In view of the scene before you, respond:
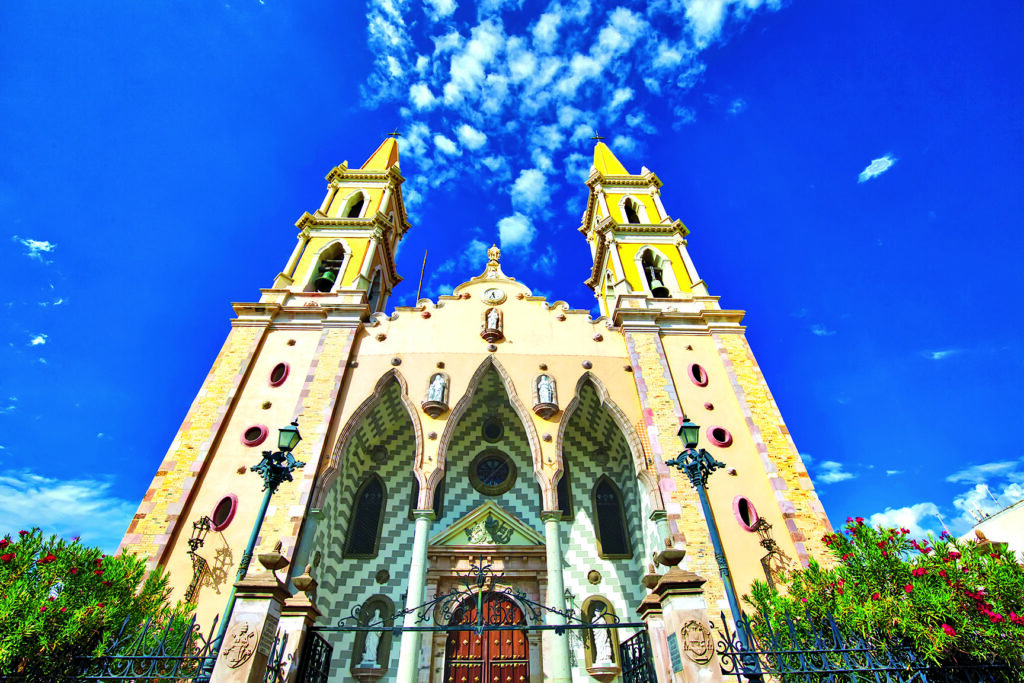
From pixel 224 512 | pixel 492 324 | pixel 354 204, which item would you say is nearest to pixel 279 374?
pixel 224 512

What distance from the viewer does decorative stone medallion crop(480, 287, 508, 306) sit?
17.3 m

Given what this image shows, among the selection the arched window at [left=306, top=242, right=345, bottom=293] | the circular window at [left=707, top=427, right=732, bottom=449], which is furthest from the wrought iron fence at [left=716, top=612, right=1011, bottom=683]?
the arched window at [left=306, top=242, right=345, bottom=293]

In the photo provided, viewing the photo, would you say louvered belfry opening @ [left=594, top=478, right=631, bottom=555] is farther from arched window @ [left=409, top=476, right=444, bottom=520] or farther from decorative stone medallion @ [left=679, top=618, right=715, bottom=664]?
decorative stone medallion @ [left=679, top=618, right=715, bottom=664]

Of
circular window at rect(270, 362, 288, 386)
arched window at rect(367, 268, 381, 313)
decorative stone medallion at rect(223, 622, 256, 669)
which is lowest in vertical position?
decorative stone medallion at rect(223, 622, 256, 669)

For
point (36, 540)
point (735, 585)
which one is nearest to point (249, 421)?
point (36, 540)

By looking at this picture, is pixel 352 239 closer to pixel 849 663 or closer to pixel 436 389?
pixel 436 389

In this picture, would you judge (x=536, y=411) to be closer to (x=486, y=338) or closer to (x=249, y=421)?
(x=486, y=338)

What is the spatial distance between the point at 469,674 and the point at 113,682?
821 centimetres

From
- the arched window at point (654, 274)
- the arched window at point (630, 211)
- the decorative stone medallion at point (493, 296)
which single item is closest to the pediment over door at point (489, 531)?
the decorative stone medallion at point (493, 296)

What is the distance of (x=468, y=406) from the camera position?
14.5 metres

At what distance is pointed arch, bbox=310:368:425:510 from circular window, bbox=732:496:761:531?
26.4 ft

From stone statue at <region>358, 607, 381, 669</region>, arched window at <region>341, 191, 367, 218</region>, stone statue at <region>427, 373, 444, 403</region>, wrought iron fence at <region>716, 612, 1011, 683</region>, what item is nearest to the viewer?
wrought iron fence at <region>716, 612, 1011, 683</region>

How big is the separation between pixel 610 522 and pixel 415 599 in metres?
6.49

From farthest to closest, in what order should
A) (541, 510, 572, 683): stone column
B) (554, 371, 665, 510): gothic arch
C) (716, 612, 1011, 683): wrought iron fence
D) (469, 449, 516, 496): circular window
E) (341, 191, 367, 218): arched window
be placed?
(341, 191, 367, 218): arched window → (469, 449, 516, 496): circular window → (554, 371, 665, 510): gothic arch → (541, 510, 572, 683): stone column → (716, 612, 1011, 683): wrought iron fence
